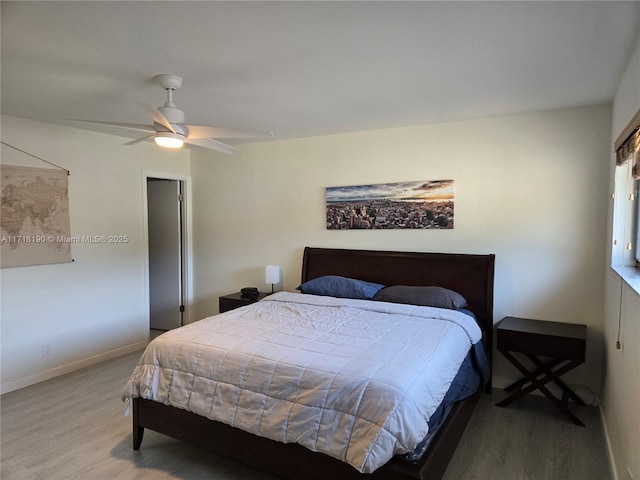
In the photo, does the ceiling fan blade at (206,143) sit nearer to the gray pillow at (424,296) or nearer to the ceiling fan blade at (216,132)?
the ceiling fan blade at (216,132)

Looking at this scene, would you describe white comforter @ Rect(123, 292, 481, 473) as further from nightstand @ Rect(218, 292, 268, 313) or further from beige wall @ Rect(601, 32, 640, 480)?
nightstand @ Rect(218, 292, 268, 313)

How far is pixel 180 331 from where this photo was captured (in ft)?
8.80

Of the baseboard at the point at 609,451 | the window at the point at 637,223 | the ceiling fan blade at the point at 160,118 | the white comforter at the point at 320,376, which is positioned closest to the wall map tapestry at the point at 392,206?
the white comforter at the point at 320,376

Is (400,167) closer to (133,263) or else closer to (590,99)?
(590,99)

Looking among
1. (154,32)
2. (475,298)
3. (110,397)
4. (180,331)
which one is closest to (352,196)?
(475,298)

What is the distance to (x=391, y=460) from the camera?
183 cm

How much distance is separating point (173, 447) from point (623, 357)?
279 cm

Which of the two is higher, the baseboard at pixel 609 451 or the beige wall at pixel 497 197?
the beige wall at pixel 497 197

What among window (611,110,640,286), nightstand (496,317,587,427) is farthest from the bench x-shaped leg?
window (611,110,640,286)

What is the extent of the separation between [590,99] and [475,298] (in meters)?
1.79

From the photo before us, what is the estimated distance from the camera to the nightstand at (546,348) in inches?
114

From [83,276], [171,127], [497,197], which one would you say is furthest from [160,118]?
[497,197]

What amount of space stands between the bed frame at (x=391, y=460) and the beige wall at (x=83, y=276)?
1820 millimetres

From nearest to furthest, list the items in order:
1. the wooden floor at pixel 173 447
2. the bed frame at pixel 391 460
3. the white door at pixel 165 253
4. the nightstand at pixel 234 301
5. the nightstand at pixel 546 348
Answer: the bed frame at pixel 391 460 → the wooden floor at pixel 173 447 → the nightstand at pixel 546 348 → the nightstand at pixel 234 301 → the white door at pixel 165 253
